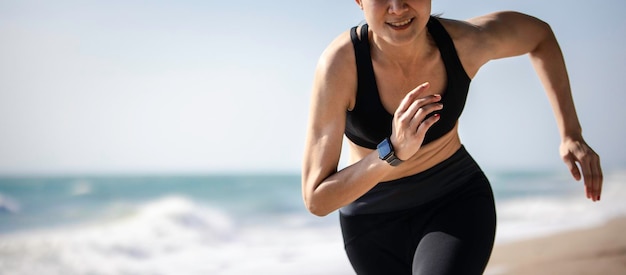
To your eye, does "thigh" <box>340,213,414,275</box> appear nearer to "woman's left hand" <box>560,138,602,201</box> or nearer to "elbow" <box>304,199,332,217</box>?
"elbow" <box>304,199,332,217</box>

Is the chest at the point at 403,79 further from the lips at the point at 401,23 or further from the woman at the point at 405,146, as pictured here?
the lips at the point at 401,23

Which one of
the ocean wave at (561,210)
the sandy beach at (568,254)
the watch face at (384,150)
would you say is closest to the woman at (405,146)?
the watch face at (384,150)

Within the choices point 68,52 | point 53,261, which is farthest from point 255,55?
point 53,261

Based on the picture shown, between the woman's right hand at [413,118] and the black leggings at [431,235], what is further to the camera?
the black leggings at [431,235]

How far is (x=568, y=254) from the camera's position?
191 inches

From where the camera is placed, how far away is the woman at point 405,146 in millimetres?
1635

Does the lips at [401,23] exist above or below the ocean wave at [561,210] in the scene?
below

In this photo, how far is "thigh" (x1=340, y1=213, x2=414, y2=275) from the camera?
1.85 meters

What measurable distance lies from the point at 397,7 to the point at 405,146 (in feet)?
1.09

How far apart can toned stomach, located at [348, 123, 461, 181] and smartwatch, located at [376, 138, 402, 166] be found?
335mm

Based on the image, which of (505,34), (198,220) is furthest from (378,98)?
(198,220)

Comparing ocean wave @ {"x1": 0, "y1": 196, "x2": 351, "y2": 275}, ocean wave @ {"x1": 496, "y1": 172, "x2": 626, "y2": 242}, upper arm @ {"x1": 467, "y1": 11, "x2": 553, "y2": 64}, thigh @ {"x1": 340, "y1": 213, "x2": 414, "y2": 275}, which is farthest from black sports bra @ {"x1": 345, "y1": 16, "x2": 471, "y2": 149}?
ocean wave @ {"x1": 496, "y1": 172, "x2": 626, "y2": 242}

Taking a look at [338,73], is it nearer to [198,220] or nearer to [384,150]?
[384,150]

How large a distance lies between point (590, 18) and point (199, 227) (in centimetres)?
607
